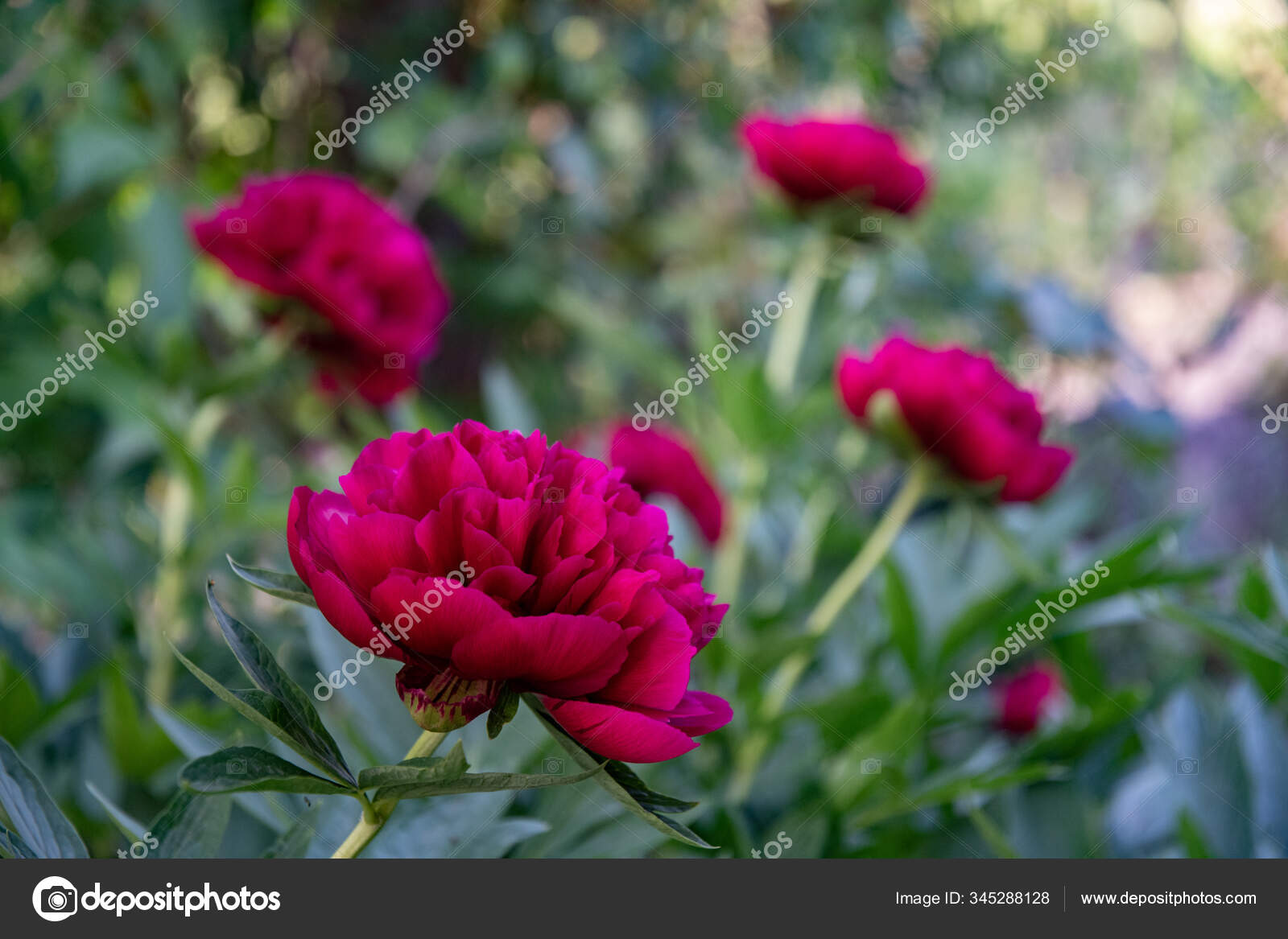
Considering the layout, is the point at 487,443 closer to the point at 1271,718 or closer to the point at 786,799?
the point at 786,799

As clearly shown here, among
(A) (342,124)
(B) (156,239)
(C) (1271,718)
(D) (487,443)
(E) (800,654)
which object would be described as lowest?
(C) (1271,718)

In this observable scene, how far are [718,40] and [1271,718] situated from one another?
1.42 meters

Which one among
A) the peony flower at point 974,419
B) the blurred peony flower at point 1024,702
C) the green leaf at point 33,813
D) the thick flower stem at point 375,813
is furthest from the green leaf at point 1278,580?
the green leaf at point 33,813

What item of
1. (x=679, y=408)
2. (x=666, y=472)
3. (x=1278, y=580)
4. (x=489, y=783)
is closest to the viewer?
(x=489, y=783)

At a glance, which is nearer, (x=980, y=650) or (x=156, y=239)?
(x=980, y=650)

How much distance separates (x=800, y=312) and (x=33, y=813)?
0.71m

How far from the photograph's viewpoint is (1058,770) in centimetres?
59

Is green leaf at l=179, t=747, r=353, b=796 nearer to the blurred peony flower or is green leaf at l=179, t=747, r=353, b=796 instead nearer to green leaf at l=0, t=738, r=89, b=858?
green leaf at l=0, t=738, r=89, b=858

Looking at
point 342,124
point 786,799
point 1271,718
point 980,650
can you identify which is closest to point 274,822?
point 786,799

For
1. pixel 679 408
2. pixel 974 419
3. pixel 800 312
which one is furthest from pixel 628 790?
pixel 679 408

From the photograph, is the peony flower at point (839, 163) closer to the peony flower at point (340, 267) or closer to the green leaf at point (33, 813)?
the peony flower at point (340, 267)

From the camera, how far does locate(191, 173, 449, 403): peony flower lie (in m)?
0.71

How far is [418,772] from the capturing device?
0.29 metres

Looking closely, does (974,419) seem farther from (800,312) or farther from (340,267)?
(340,267)
